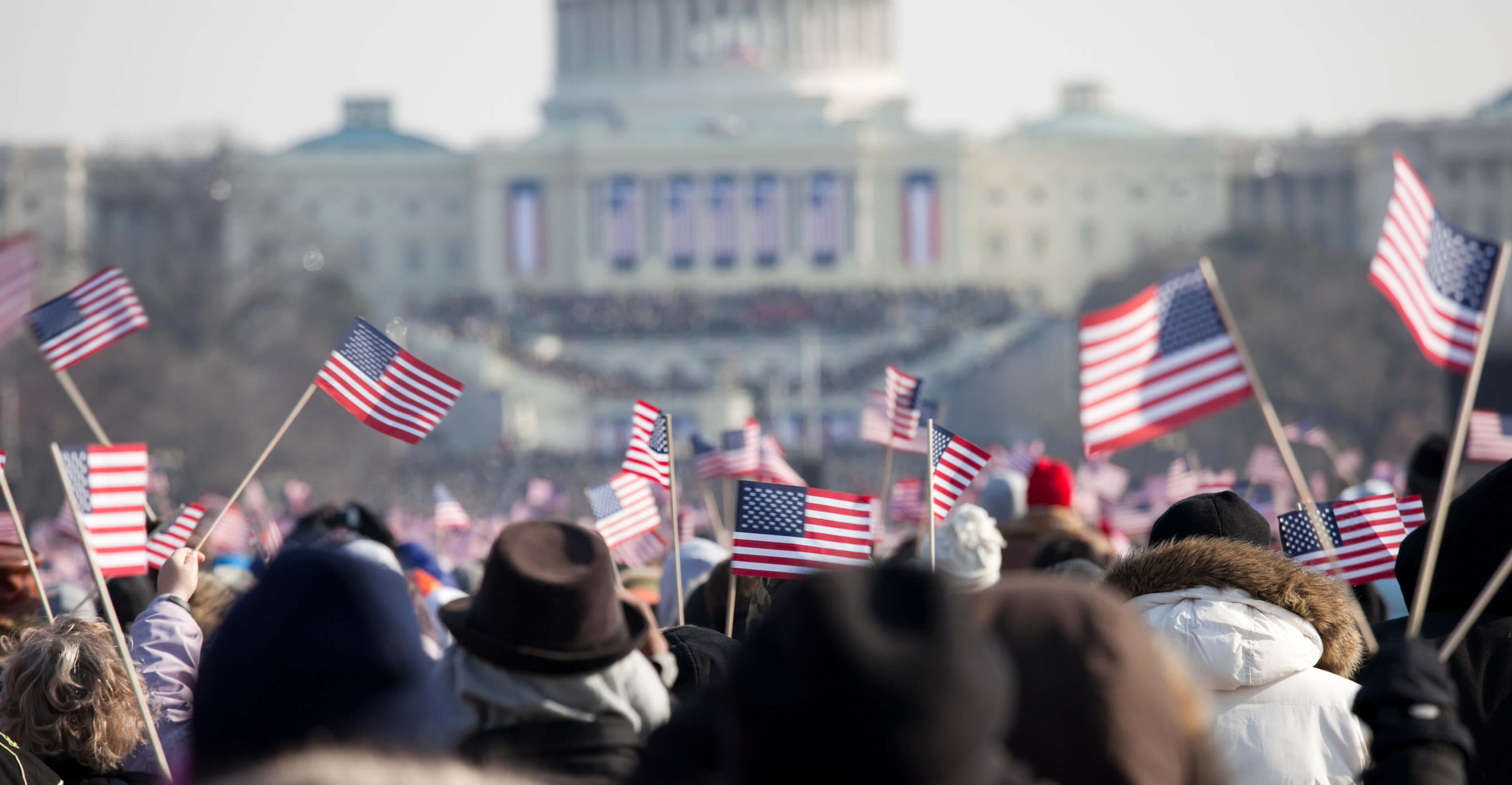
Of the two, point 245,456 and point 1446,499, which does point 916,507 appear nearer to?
point 1446,499

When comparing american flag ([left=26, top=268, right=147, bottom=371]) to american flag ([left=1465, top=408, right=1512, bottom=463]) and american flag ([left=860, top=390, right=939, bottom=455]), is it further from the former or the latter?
american flag ([left=1465, top=408, right=1512, bottom=463])

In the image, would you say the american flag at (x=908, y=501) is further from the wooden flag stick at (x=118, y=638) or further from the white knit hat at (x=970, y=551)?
the wooden flag stick at (x=118, y=638)

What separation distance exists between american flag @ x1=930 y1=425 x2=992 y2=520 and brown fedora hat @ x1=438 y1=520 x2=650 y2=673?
5.24 m

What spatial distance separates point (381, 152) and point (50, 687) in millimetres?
90645

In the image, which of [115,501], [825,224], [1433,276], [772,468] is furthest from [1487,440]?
[825,224]

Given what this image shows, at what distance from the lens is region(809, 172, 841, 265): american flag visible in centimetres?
8556

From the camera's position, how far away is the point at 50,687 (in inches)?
207

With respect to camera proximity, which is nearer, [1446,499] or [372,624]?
[372,624]

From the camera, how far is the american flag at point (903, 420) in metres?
11.1

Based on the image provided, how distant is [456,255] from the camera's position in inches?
3666

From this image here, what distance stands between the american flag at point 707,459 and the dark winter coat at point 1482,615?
26.0ft

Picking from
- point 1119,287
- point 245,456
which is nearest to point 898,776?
point 245,456

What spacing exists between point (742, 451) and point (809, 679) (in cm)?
1051

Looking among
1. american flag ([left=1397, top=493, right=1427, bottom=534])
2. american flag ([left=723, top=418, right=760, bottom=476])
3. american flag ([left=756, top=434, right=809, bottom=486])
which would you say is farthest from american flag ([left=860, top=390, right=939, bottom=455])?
american flag ([left=1397, top=493, right=1427, bottom=534])
